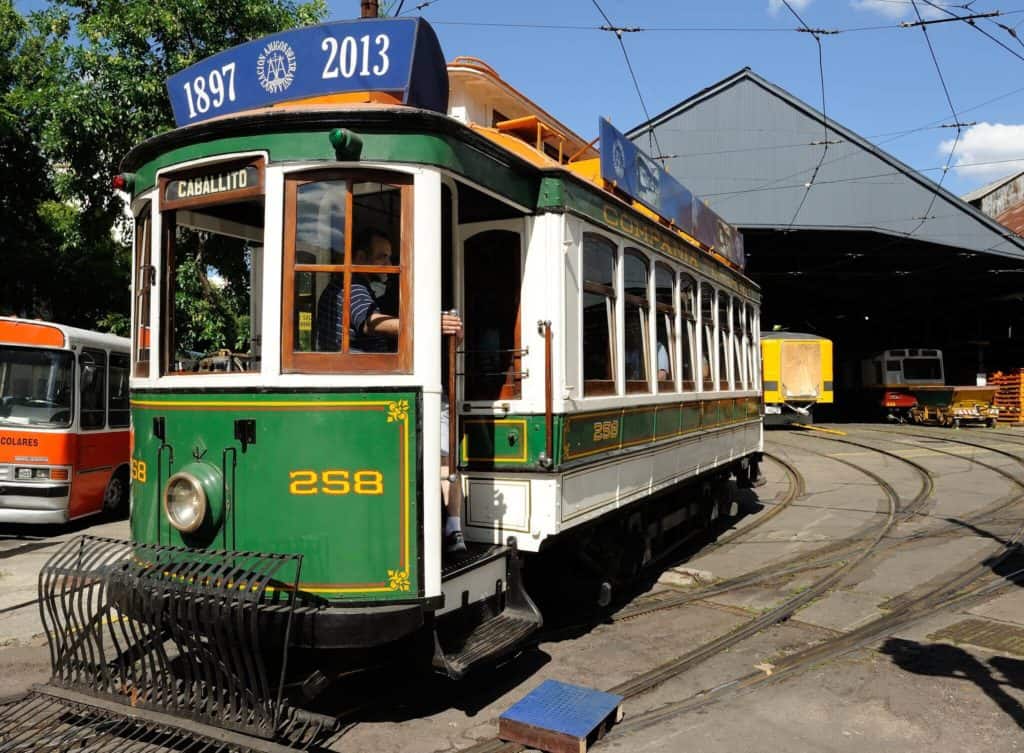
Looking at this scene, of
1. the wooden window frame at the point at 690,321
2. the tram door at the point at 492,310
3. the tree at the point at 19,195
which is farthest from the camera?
the tree at the point at 19,195

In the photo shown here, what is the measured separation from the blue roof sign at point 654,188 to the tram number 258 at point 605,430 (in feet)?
Result: 5.75

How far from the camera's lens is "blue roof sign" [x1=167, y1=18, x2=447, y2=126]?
425cm

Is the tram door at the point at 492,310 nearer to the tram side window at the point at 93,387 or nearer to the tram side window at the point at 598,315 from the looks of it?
the tram side window at the point at 598,315

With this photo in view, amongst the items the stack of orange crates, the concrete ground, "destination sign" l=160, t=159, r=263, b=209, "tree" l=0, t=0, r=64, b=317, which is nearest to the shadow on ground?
the concrete ground

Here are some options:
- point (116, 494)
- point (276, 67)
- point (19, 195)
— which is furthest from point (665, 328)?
point (19, 195)

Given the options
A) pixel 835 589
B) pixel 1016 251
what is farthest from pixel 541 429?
pixel 1016 251

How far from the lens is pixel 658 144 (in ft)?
79.3

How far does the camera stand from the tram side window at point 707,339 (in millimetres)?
8320

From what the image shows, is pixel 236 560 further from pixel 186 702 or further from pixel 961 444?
pixel 961 444

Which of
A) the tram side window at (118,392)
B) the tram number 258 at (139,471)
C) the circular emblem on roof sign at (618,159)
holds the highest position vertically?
the circular emblem on roof sign at (618,159)

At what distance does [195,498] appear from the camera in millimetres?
4000

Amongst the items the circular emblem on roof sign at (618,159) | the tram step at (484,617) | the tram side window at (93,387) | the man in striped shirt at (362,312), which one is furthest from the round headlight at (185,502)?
the tram side window at (93,387)

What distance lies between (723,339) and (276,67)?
242 inches

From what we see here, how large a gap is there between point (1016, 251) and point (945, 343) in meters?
13.1
